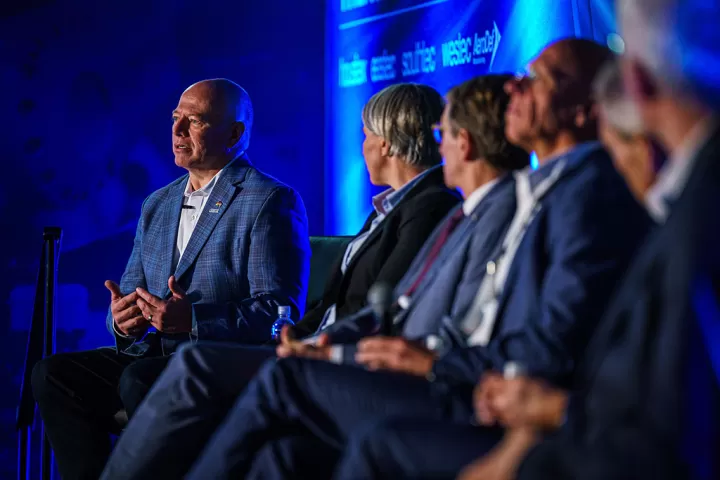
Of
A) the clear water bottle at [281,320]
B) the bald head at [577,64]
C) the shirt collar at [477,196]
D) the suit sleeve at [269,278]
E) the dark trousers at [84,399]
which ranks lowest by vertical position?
the dark trousers at [84,399]

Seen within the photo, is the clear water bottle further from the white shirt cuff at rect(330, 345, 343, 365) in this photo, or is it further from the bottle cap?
the bottle cap

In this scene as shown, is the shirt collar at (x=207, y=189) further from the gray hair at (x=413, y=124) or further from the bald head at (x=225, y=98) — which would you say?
the gray hair at (x=413, y=124)

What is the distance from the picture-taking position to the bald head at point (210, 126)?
128 inches

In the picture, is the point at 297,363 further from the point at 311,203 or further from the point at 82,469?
the point at 311,203

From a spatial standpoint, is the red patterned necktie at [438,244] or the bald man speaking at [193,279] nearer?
the red patterned necktie at [438,244]

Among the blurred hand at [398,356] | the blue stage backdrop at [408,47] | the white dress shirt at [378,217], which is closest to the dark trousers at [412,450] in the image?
the blurred hand at [398,356]

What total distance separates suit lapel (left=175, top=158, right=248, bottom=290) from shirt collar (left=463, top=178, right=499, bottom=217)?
4.05 feet

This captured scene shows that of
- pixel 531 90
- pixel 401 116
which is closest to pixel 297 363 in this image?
pixel 531 90

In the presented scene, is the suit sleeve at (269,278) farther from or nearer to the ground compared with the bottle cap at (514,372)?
nearer to the ground

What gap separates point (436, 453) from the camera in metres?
1.27

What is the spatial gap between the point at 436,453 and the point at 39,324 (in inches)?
96.8

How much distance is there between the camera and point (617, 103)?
4.14 feet

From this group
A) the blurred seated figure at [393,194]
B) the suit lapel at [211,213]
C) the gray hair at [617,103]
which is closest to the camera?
the gray hair at [617,103]

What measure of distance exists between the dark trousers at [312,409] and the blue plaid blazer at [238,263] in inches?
47.0
